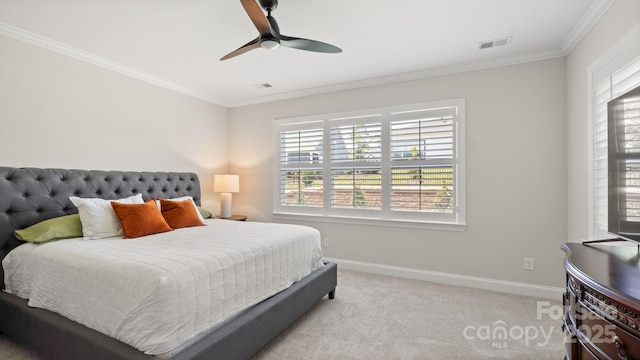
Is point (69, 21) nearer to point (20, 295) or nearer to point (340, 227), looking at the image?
point (20, 295)

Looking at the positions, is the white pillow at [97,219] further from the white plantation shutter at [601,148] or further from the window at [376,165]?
the white plantation shutter at [601,148]

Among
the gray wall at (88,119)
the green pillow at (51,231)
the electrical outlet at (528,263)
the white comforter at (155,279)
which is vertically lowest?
the electrical outlet at (528,263)

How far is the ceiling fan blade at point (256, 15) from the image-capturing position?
1644 millimetres

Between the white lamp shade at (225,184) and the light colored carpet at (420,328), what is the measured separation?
2139mm

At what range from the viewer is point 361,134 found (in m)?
3.80

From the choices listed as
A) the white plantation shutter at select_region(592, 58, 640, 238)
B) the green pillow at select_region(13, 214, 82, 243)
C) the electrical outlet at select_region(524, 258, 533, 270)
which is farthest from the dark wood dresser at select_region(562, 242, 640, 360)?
the green pillow at select_region(13, 214, 82, 243)

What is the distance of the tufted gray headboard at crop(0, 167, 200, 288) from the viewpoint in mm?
2264

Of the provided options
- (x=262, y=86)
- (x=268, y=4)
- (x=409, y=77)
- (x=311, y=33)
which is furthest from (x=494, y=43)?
(x=262, y=86)

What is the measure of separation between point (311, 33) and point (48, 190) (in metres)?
2.71

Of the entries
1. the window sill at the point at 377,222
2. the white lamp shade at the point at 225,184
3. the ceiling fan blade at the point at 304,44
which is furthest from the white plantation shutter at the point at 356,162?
the ceiling fan blade at the point at 304,44

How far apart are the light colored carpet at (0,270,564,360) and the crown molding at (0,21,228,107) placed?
248 cm

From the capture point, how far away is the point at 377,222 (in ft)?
12.0

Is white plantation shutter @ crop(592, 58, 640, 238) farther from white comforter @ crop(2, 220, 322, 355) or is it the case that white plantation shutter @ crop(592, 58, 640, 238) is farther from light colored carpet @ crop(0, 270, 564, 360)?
white comforter @ crop(2, 220, 322, 355)

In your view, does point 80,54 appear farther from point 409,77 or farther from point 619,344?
point 619,344
